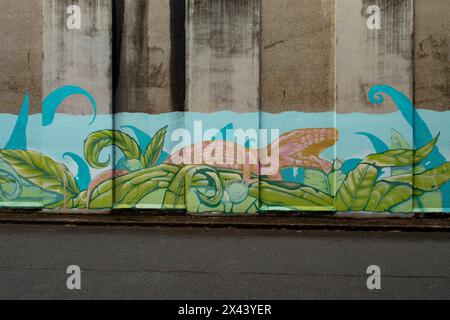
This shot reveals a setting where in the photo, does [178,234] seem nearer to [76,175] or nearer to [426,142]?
[76,175]

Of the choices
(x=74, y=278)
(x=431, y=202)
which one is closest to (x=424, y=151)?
(x=431, y=202)

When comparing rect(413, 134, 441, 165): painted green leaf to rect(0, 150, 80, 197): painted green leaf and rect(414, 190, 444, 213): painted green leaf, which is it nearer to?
rect(414, 190, 444, 213): painted green leaf

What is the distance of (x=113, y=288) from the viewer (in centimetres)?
568

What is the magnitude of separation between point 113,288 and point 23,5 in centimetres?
933

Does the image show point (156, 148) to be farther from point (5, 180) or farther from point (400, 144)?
point (400, 144)

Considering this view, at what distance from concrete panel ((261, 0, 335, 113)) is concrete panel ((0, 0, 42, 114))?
230 inches

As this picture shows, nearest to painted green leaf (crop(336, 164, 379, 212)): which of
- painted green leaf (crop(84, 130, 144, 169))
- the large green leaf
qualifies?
the large green leaf

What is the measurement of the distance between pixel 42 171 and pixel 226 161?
187 inches

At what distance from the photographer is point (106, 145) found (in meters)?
11.8

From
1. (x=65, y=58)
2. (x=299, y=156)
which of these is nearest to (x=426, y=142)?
(x=299, y=156)

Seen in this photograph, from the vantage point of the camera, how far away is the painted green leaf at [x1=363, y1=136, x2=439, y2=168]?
1148cm

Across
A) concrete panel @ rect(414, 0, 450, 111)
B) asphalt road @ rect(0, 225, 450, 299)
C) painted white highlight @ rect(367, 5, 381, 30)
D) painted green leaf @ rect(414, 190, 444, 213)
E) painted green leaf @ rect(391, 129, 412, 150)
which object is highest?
painted white highlight @ rect(367, 5, 381, 30)

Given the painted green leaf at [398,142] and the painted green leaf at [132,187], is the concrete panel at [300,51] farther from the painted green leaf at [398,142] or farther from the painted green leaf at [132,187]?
the painted green leaf at [132,187]

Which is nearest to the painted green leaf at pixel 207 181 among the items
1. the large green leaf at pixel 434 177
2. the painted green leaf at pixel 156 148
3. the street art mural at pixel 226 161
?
the street art mural at pixel 226 161
